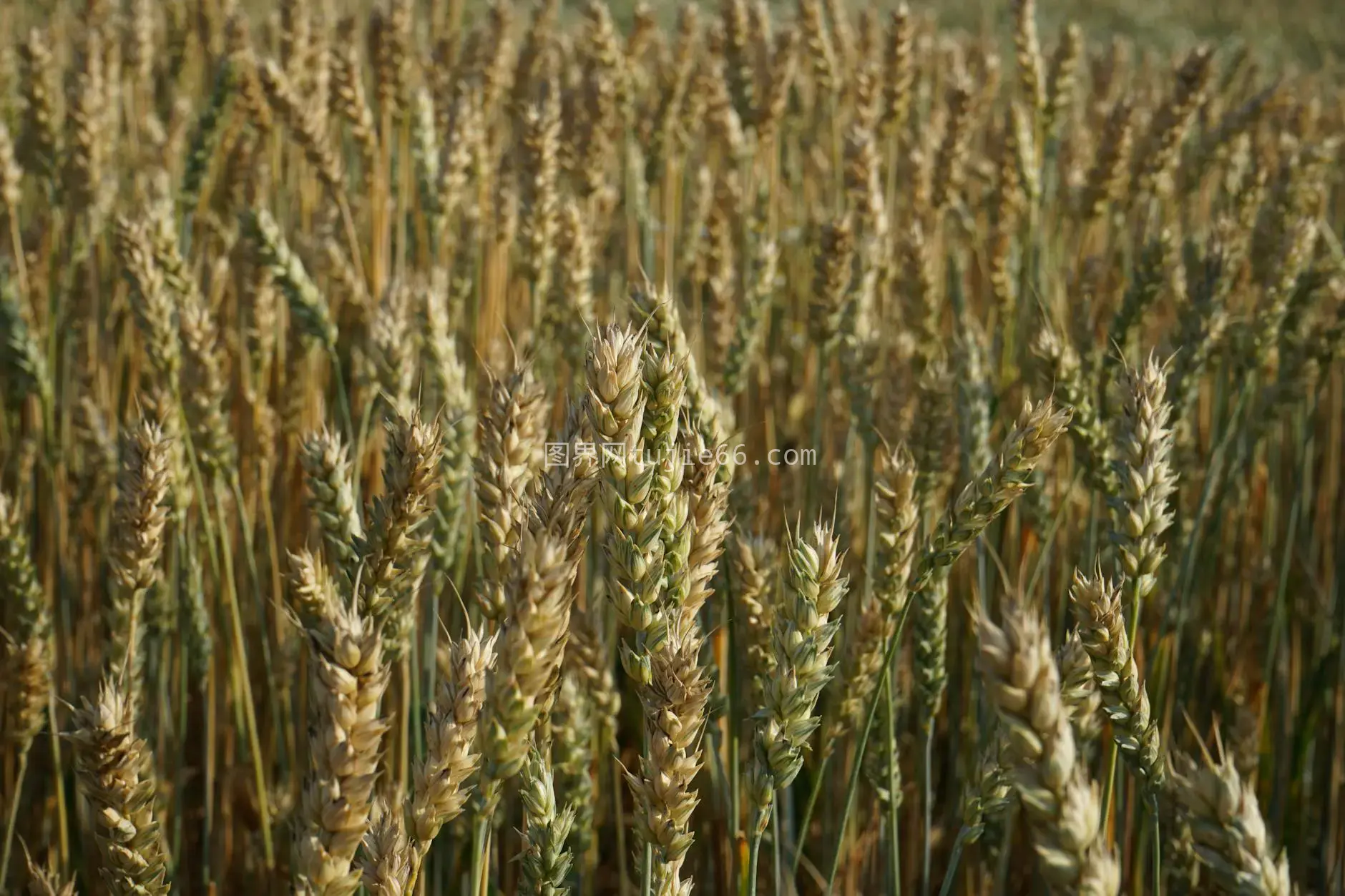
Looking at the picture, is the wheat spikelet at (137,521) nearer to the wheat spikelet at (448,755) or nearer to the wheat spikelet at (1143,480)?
the wheat spikelet at (448,755)

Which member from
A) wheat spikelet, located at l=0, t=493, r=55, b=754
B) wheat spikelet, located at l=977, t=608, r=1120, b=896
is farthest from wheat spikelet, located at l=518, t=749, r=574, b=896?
wheat spikelet, located at l=0, t=493, r=55, b=754

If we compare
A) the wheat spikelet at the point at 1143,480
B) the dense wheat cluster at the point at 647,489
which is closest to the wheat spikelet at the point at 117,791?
the dense wheat cluster at the point at 647,489

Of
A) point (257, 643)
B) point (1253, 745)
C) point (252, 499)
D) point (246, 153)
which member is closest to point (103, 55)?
point (246, 153)

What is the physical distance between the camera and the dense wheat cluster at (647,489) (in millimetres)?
921

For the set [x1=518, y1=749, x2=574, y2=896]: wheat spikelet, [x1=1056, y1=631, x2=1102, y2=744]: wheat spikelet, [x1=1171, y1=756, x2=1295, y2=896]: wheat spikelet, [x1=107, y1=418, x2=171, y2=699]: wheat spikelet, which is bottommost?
[x1=518, y1=749, x2=574, y2=896]: wheat spikelet

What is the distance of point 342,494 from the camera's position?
1.19 meters

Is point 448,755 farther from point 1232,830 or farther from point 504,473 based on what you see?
point 1232,830

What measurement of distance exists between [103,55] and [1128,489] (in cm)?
281

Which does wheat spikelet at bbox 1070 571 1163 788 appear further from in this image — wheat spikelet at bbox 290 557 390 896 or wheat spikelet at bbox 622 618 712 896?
wheat spikelet at bbox 290 557 390 896

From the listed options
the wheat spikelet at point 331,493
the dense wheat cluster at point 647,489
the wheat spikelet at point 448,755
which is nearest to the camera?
the wheat spikelet at point 448,755

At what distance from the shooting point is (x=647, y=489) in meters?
0.91

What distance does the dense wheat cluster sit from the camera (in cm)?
92

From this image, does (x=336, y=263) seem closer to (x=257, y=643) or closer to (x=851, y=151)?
(x=257, y=643)

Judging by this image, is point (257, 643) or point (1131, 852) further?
point (257, 643)
